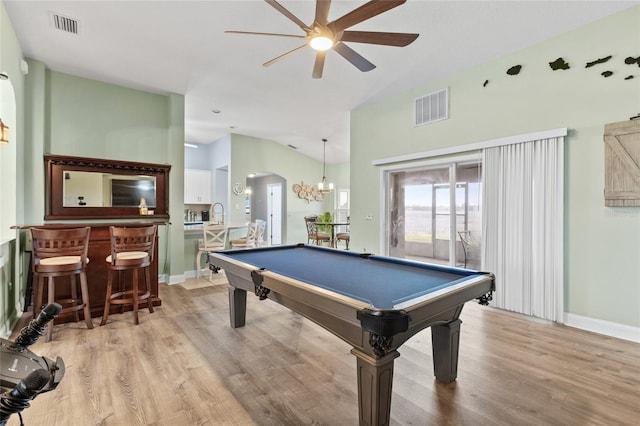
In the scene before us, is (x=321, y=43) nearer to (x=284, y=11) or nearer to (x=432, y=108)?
(x=284, y=11)

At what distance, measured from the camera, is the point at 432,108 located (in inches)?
182

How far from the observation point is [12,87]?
3.31 metres

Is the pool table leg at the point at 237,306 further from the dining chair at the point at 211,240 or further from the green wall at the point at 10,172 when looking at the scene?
the dining chair at the point at 211,240

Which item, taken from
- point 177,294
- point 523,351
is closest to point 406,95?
point 523,351

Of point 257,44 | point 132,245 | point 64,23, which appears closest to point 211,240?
point 132,245

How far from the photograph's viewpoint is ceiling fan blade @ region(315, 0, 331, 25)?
84.9 inches

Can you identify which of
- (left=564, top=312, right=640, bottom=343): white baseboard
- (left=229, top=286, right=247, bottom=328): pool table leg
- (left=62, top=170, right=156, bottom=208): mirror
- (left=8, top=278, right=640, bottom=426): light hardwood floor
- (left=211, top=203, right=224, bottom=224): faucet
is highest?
(left=62, top=170, right=156, bottom=208): mirror

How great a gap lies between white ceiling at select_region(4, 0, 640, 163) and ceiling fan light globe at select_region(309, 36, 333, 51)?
31.2 inches

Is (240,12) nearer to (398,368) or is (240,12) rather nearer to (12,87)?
(12,87)

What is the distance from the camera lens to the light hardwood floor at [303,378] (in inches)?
74.7

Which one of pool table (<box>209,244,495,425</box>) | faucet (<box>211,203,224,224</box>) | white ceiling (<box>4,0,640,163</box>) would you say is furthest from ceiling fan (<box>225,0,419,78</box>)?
faucet (<box>211,203,224,224</box>)

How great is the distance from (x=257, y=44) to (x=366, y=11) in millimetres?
2009

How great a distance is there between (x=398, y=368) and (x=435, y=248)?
3.07m

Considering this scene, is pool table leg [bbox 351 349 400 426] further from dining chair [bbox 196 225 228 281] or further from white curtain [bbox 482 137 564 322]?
dining chair [bbox 196 225 228 281]
